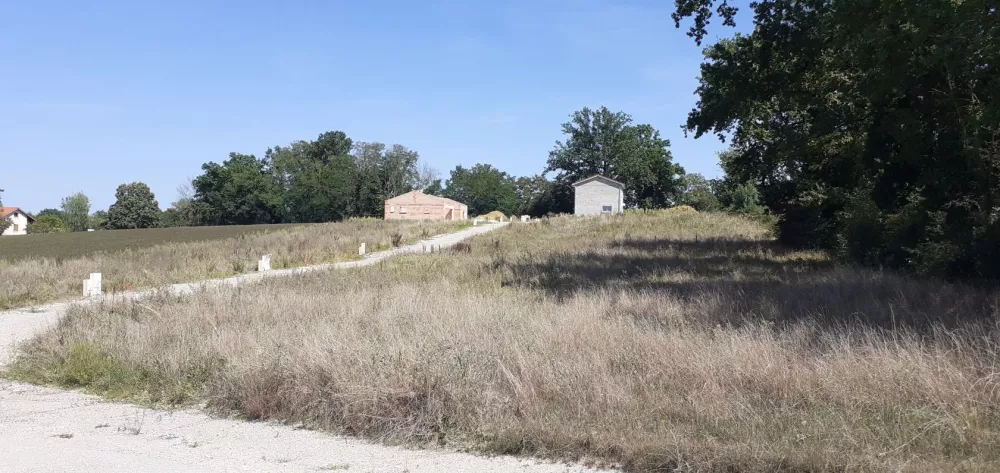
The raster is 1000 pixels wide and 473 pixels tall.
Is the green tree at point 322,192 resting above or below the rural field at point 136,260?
above

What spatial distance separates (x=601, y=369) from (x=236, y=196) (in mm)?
110762

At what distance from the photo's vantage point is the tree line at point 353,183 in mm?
96375

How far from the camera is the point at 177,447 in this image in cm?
599

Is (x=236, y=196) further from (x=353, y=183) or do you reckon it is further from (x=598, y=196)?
(x=598, y=196)

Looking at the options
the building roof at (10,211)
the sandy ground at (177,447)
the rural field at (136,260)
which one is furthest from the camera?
the building roof at (10,211)

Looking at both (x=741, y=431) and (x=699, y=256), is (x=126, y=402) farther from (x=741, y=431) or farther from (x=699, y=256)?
(x=699, y=256)

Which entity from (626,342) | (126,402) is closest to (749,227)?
(626,342)

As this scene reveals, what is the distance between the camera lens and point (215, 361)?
8109 mm

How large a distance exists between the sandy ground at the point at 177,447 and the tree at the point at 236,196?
10700 cm

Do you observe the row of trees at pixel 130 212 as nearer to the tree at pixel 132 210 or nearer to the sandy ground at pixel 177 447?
the tree at pixel 132 210

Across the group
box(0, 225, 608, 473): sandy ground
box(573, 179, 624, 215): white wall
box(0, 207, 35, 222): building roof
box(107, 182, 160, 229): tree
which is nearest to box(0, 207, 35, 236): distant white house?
box(0, 207, 35, 222): building roof

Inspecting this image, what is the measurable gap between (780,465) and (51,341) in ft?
32.1

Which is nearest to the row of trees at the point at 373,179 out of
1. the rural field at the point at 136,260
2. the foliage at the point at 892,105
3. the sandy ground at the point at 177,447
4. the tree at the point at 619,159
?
the tree at the point at 619,159

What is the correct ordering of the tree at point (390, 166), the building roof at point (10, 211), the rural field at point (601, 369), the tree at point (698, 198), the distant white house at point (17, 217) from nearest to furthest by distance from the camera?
1. the rural field at point (601, 369)
2. the tree at point (698, 198)
3. the distant white house at point (17, 217)
4. the building roof at point (10, 211)
5. the tree at point (390, 166)
